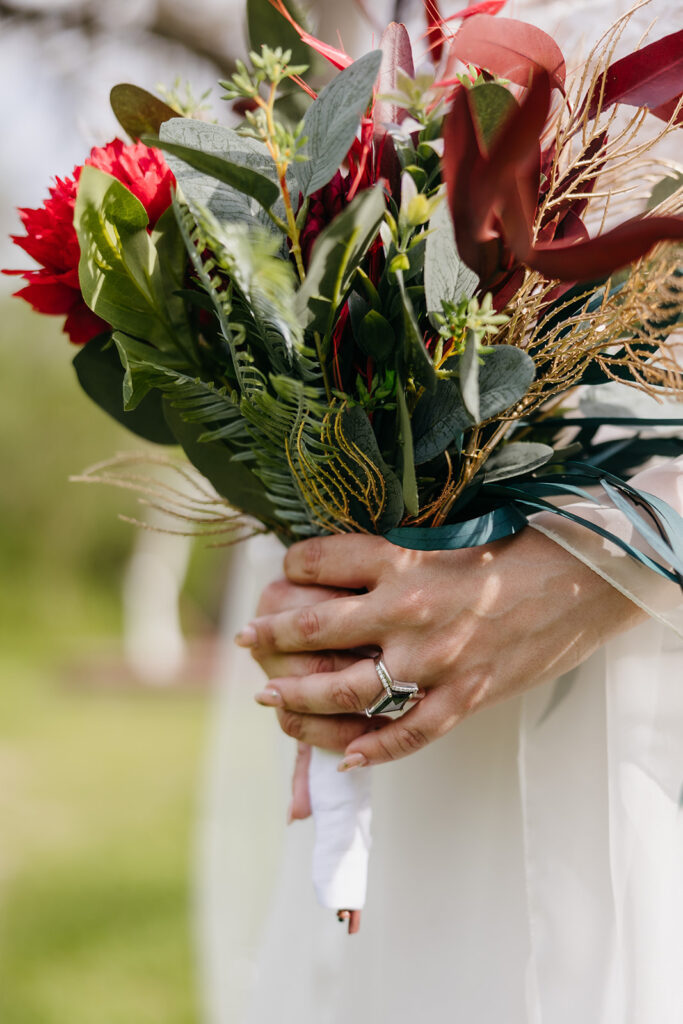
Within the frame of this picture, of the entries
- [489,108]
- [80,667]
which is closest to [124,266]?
[489,108]

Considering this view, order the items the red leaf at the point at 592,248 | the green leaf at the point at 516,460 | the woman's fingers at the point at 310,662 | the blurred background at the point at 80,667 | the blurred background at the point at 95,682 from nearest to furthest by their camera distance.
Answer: the red leaf at the point at 592,248, the green leaf at the point at 516,460, the woman's fingers at the point at 310,662, the blurred background at the point at 95,682, the blurred background at the point at 80,667

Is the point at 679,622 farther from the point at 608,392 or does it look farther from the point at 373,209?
the point at 373,209

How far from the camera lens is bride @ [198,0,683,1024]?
70 centimetres

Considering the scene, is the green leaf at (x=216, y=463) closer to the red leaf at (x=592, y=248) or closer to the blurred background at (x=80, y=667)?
the blurred background at (x=80, y=667)

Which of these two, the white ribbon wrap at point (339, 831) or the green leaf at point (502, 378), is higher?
the green leaf at point (502, 378)

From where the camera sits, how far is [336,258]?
527mm

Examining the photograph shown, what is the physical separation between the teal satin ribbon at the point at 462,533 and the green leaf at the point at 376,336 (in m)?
0.15

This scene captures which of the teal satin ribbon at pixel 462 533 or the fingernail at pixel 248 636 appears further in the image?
the fingernail at pixel 248 636

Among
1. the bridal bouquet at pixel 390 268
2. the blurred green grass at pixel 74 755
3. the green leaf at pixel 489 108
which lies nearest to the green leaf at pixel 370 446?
the bridal bouquet at pixel 390 268

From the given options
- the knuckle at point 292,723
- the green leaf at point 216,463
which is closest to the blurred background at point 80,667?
the green leaf at point 216,463

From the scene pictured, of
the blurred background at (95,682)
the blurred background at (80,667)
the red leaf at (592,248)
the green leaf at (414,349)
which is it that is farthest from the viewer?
the blurred background at (80,667)

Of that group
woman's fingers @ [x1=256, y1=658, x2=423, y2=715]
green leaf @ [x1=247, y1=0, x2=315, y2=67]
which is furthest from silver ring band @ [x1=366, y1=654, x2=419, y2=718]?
green leaf @ [x1=247, y1=0, x2=315, y2=67]

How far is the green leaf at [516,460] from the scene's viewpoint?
66cm

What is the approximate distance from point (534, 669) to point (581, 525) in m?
0.13
